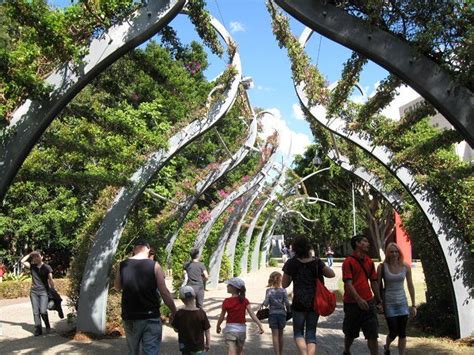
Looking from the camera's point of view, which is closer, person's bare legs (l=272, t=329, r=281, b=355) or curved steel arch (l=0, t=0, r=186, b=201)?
curved steel arch (l=0, t=0, r=186, b=201)

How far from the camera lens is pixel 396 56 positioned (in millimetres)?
5070

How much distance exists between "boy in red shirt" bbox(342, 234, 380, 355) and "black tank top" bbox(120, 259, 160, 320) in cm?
229

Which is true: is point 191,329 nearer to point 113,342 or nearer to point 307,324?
point 307,324

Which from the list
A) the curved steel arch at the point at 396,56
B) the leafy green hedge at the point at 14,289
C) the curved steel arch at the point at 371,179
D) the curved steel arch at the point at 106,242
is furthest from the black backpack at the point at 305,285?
the leafy green hedge at the point at 14,289

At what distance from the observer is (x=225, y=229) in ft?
66.5

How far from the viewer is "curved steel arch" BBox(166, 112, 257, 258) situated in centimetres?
1263

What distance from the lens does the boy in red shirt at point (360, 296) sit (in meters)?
6.01

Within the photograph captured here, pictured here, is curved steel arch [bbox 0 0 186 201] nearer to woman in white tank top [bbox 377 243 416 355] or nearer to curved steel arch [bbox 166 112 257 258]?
woman in white tank top [bbox 377 243 416 355]

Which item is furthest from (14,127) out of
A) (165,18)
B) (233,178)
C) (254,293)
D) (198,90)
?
(233,178)

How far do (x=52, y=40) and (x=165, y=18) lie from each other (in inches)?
45.6

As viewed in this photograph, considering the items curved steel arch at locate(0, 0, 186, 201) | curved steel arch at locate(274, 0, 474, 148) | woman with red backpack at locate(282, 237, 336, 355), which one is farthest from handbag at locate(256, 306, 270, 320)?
curved steel arch at locate(0, 0, 186, 201)

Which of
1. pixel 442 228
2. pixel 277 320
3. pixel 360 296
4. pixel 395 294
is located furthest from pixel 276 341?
pixel 442 228

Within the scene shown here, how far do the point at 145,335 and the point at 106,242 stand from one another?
4463mm

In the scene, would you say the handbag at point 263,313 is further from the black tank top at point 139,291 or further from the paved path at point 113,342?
the black tank top at point 139,291
